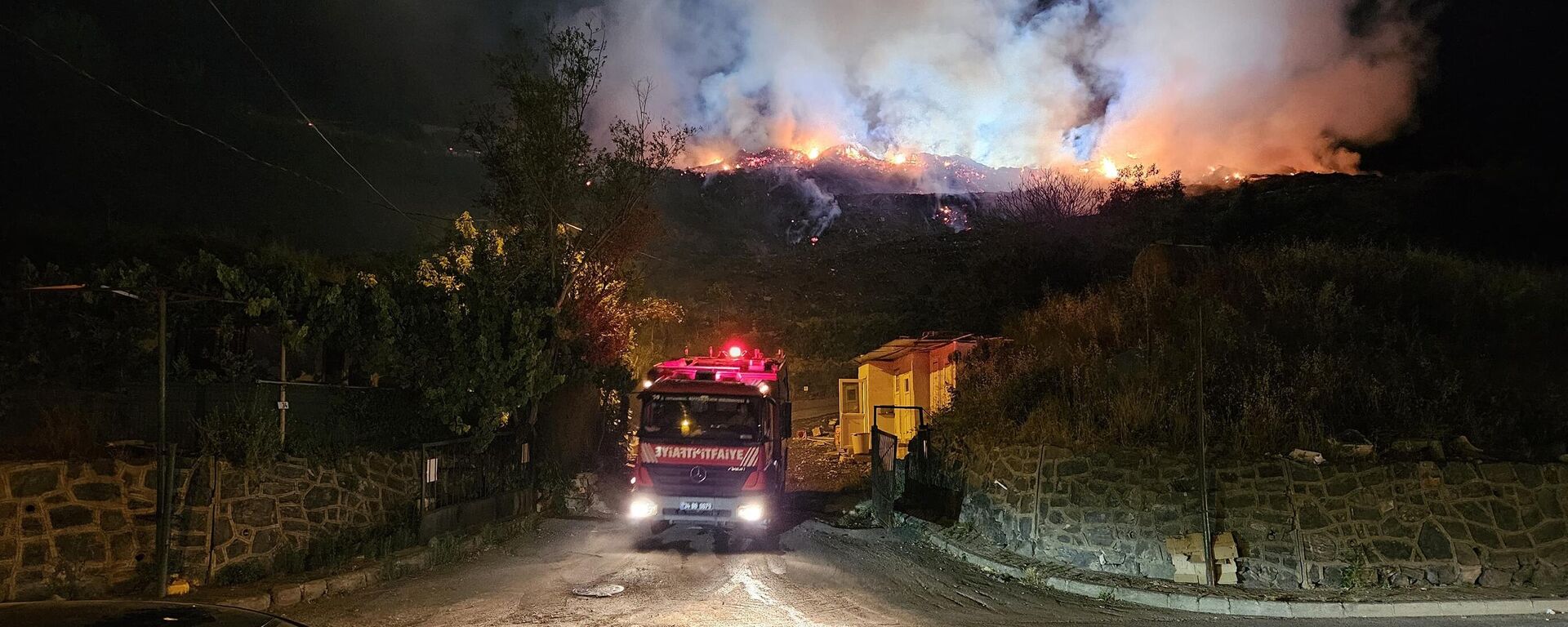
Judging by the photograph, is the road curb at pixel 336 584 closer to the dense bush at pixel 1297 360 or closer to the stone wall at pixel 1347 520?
the dense bush at pixel 1297 360

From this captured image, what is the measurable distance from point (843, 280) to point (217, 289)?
166 feet

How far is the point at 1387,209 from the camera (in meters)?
43.1

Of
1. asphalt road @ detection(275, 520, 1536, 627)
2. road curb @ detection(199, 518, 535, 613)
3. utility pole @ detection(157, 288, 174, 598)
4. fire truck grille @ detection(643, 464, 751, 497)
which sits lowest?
asphalt road @ detection(275, 520, 1536, 627)

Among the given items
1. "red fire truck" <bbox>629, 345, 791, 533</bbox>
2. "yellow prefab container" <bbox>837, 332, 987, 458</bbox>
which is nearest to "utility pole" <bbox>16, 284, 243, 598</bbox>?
"red fire truck" <bbox>629, 345, 791, 533</bbox>

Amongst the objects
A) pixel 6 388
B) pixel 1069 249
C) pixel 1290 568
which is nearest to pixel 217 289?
pixel 6 388

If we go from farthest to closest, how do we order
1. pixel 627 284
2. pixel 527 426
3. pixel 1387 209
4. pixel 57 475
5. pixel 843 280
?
pixel 843 280 → pixel 1387 209 → pixel 627 284 → pixel 527 426 → pixel 57 475

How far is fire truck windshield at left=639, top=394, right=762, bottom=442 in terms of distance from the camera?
1384cm

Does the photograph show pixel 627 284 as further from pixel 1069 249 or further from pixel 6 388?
pixel 1069 249

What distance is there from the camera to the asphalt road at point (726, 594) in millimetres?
8875

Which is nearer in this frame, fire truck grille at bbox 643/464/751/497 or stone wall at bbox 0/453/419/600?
stone wall at bbox 0/453/419/600

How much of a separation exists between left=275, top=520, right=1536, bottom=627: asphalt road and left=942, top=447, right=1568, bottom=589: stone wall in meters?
1.04

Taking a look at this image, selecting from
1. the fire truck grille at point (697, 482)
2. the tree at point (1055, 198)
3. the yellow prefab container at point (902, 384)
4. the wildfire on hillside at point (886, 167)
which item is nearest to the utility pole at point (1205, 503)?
the fire truck grille at point (697, 482)

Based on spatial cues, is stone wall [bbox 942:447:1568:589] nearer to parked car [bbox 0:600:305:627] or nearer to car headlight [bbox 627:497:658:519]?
car headlight [bbox 627:497:658:519]

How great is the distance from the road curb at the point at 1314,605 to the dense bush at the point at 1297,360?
2220mm
